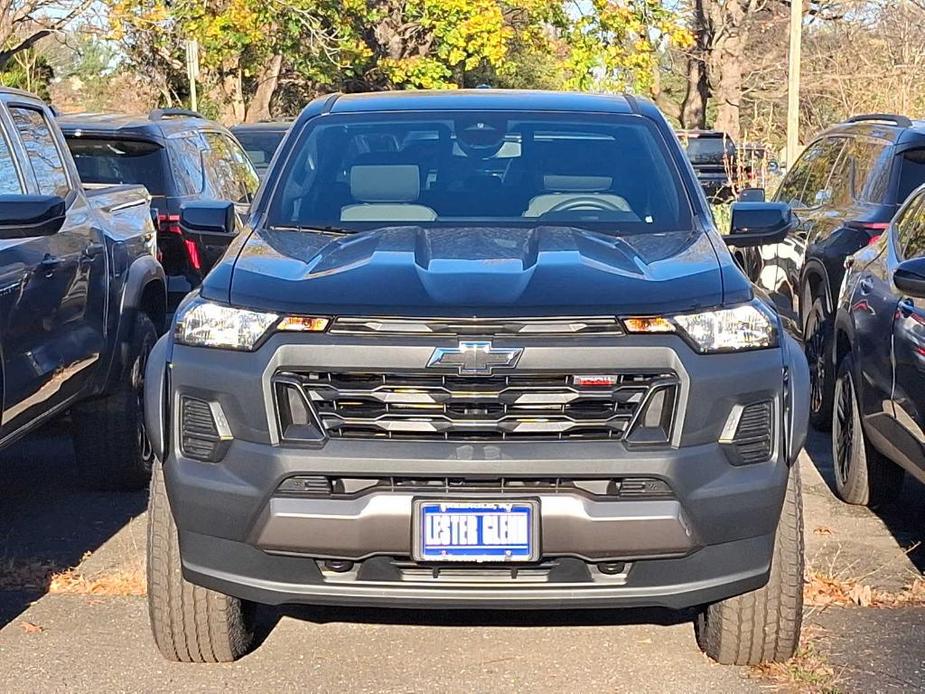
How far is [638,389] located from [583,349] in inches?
7.6

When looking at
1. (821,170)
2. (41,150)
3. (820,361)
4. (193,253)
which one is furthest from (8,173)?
A: (821,170)

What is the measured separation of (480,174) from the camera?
17.8 feet

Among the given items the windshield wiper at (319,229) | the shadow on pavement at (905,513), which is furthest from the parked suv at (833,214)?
the windshield wiper at (319,229)

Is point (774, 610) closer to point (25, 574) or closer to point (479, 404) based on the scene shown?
point (479, 404)

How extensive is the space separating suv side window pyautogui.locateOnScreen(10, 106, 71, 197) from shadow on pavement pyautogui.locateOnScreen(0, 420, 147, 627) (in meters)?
1.48

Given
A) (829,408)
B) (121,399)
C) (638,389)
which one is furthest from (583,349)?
(829,408)

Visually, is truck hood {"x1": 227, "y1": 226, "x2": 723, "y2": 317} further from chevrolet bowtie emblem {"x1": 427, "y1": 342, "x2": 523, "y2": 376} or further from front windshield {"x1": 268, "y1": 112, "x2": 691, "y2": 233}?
front windshield {"x1": 268, "y1": 112, "x2": 691, "y2": 233}

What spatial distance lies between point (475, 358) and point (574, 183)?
63.1 inches

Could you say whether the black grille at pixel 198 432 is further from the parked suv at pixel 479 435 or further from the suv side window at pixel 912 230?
the suv side window at pixel 912 230

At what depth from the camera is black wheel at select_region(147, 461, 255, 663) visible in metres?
4.39

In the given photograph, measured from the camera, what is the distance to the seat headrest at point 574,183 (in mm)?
5359

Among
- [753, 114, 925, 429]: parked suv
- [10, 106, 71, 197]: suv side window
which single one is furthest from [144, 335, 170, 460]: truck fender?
[753, 114, 925, 429]: parked suv

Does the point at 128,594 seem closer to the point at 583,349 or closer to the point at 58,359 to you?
the point at 58,359

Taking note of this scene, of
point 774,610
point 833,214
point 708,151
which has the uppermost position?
point 833,214
